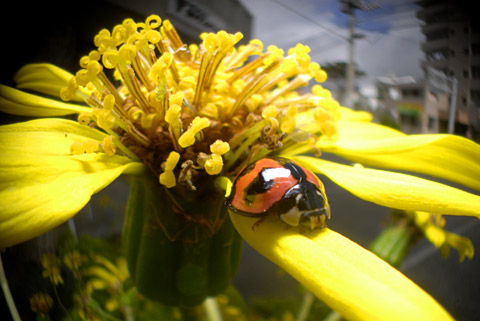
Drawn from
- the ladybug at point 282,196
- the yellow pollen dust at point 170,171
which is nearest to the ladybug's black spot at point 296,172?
the ladybug at point 282,196

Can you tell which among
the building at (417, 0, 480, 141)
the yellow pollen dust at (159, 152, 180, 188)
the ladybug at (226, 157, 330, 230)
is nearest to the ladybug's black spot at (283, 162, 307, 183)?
the ladybug at (226, 157, 330, 230)

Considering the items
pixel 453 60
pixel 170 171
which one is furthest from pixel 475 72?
pixel 170 171

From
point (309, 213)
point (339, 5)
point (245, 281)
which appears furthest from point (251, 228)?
point (339, 5)

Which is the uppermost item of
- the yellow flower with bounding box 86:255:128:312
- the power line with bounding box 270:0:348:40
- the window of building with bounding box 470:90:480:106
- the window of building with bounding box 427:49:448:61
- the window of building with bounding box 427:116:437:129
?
the power line with bounding box 270:0:348:40

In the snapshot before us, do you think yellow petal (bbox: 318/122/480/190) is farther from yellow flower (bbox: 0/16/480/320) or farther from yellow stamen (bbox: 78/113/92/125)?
yellow stamen (bbox: 78/113/92/125)

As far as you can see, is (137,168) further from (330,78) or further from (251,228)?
(330,78)

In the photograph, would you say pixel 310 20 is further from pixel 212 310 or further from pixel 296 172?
pixel 212 310
